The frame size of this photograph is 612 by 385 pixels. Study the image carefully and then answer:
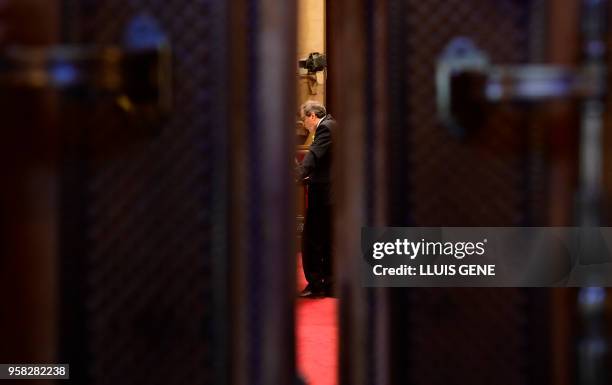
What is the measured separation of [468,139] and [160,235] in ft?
3.07

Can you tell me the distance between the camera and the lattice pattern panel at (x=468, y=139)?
70.2 inches

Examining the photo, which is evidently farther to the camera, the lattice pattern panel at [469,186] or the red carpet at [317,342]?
the red carpet at [317,342]

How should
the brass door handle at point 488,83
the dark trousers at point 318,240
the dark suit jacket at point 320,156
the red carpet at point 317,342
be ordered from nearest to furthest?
the brass door handle at point 488,83, the red carpet at point 317,342, the dark suit jacket at point 320,156, the dark trousers at point 318,240

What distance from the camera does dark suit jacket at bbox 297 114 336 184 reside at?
13.6ft

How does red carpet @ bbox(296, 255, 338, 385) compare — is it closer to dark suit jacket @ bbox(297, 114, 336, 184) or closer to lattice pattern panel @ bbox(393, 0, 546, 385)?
lattice pattern panel @ bbox(393, 0, 546, 385)

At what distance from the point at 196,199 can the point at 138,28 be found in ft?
1.66

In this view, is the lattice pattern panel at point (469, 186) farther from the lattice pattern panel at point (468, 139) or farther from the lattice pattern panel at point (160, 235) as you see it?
the lattice pattern panel at point (160, 235)

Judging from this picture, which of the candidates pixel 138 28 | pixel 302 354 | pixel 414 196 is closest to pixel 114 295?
pixel 138 28

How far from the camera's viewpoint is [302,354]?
3.09 meters

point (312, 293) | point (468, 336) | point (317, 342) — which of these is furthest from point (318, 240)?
point (468, 336)

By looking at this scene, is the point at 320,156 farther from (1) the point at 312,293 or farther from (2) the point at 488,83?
(2) the point at 488,83

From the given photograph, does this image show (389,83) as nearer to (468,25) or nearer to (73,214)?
(468,25)

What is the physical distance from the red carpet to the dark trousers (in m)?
0.17

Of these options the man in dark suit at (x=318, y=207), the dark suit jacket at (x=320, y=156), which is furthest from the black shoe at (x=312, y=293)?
the dark suit jacket at (x=320, y=156)
